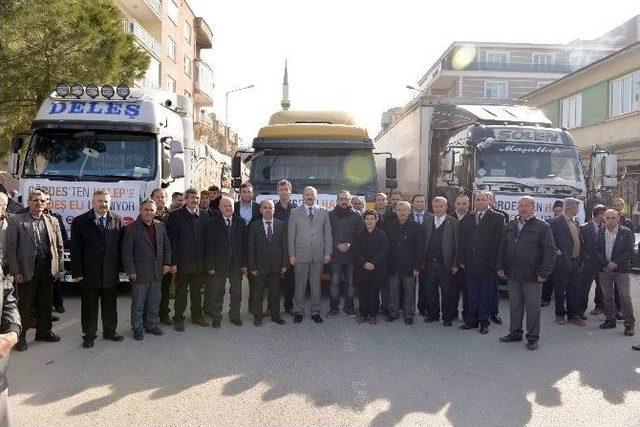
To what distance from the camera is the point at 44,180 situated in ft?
31.2

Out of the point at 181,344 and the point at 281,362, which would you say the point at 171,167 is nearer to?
the point at 181,344

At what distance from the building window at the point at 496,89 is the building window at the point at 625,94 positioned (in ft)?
83.5

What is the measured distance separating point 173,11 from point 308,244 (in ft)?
94.2

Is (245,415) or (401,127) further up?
(401,127)

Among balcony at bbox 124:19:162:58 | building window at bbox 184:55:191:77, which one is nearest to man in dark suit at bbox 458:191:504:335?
balcony at bbox 124:19:162:58

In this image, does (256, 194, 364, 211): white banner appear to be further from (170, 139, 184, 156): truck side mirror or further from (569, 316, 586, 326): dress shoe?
(569, 316, 586, 326): dress shoe

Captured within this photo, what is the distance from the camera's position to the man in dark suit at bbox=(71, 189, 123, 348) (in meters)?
7.12

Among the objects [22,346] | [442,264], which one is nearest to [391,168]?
[442,264]

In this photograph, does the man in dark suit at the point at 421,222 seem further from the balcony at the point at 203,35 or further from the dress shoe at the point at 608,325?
the balcony at the point at 203,35

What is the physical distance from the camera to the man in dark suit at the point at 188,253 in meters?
8.04

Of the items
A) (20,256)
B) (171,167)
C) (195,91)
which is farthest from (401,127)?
(195,91)

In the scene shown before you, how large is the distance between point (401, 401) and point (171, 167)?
6365 millimetres

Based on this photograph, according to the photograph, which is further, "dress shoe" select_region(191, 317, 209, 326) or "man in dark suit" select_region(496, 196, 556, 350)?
"dress shoe" select_region(191, 317, 209, 326)

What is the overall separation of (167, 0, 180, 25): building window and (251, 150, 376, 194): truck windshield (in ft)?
80.2
